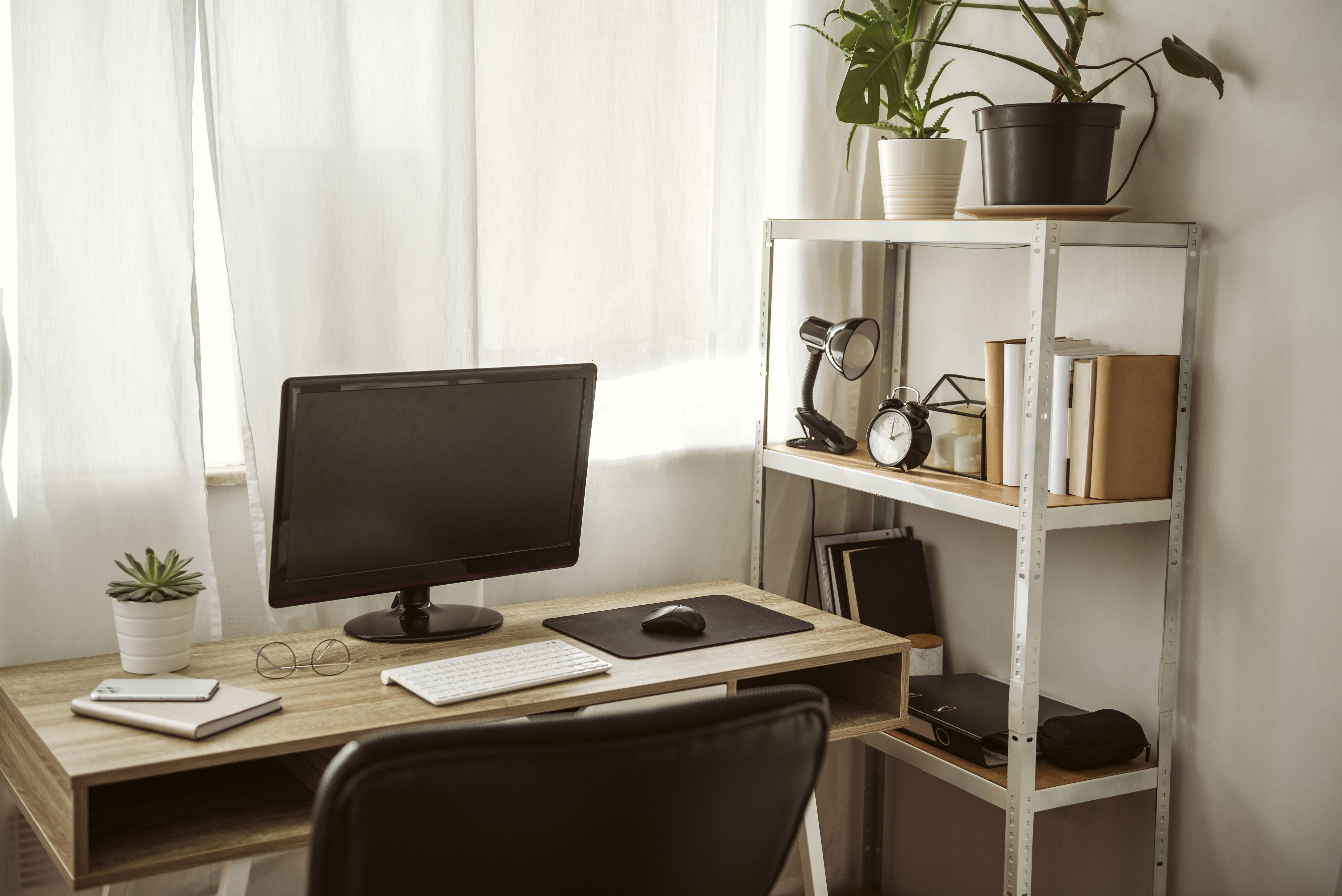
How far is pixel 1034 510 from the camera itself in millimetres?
1841

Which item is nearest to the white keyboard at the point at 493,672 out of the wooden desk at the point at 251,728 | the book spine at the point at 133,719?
the wooden desk at the point at 251,728

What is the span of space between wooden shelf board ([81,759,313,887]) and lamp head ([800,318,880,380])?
122cm

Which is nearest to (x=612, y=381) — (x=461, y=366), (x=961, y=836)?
(x=461, y=366)

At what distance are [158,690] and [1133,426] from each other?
58.7 inches

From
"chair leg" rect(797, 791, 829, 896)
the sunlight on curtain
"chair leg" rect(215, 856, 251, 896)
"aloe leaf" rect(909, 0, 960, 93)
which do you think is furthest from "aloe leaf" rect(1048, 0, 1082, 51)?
"chair leg" rect(215, 856, 251, 896)

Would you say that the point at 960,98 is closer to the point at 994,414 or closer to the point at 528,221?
the point at 994,414

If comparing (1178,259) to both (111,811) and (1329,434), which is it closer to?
(1329,434)

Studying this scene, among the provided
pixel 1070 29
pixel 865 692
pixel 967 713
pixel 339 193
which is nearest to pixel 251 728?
pixel 339 193

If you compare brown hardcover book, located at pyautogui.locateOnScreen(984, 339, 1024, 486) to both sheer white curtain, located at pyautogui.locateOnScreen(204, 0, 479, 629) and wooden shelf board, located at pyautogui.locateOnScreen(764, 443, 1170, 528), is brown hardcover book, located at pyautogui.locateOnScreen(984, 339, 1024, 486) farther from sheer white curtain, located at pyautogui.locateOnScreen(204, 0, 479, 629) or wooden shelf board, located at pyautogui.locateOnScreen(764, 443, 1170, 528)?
sheer white curtain, located at pyautogui.locateOnScreen(204, 0, 479, 629)

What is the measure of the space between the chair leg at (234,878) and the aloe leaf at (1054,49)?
1.66m

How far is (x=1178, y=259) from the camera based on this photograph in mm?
1991

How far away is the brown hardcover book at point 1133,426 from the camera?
74.6 inches

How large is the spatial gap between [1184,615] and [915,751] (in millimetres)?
519

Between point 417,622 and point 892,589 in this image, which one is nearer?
point 417,622
